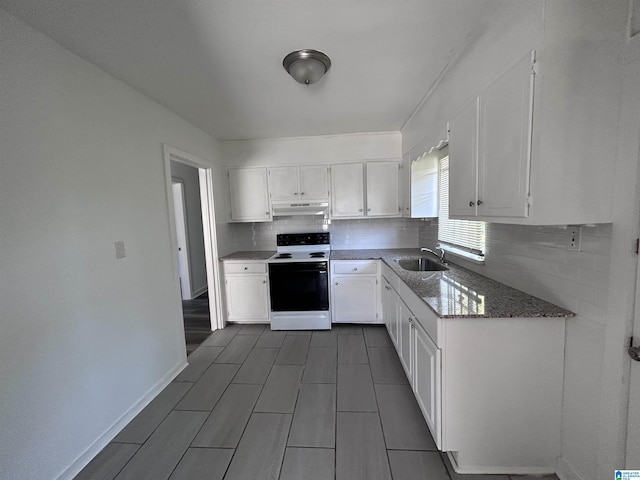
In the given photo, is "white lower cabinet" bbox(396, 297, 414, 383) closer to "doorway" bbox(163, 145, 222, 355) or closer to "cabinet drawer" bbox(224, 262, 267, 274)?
"cabinet drawer" bbox(224, 262, 267, 274)

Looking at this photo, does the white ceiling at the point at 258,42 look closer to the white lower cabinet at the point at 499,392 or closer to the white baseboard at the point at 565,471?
the white lower cabinet at the point at 499,392

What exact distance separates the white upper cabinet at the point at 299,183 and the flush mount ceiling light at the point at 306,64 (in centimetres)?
163

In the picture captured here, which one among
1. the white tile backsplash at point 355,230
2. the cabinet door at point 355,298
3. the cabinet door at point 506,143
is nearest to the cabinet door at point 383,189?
the white tile backsplash at point 355,230

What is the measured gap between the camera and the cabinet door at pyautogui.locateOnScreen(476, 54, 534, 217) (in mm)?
1146

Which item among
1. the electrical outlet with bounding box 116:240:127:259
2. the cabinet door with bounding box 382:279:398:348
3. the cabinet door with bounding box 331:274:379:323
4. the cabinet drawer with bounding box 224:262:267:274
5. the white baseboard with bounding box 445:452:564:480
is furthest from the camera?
the cabinet drawer with bounding box 224:262:267:274

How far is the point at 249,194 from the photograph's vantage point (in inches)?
139

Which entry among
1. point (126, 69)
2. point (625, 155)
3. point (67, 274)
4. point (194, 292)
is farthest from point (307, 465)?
point (194, 292)

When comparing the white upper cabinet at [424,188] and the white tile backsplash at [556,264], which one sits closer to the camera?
the white tile backsplash at [556,264]

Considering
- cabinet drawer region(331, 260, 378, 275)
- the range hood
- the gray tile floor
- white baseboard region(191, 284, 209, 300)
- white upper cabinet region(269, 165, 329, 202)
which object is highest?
white upper cabinet region(269, 165, 329, 202)

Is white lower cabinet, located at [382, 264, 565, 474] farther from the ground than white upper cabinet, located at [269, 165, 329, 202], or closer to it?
closer to it

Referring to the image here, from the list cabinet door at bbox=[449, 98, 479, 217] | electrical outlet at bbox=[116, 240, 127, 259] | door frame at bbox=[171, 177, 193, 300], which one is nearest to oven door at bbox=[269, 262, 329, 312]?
electrical outlet at bbox=[116, 240, 127, 259]

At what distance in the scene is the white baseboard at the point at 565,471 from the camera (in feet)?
4.19

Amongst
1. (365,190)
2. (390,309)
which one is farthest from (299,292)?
(365,190)

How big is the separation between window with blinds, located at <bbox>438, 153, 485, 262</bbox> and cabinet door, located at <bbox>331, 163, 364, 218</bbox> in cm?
101
